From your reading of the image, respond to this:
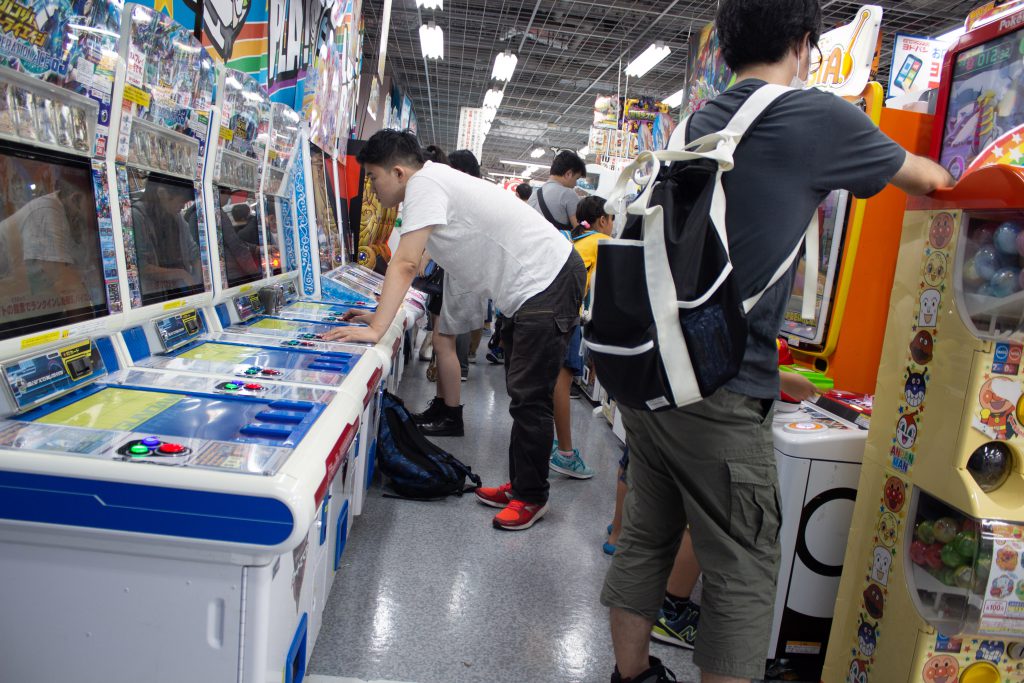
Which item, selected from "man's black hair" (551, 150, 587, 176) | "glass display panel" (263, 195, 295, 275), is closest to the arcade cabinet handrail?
"glass display panel" (263, 195, 295, 275)

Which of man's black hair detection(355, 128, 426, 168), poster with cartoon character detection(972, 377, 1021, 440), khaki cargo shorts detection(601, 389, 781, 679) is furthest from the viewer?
man's black hair detection(355, 128, 426, 168)

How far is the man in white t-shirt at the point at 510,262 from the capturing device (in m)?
2.48

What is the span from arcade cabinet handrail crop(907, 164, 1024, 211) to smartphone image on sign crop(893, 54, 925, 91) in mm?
1655

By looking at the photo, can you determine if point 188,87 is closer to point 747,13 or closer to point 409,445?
point 747,13

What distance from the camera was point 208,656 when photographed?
1002 millimetres

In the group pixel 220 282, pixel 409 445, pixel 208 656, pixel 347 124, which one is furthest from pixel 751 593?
pixel 347 124

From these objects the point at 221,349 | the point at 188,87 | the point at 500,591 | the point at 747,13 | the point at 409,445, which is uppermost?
the point at 747,13

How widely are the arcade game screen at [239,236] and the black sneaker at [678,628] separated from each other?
1.79 meters

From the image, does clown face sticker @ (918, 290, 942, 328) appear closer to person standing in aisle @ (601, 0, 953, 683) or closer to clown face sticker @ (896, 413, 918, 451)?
clown face sticker @ (896, 413, 918, 451)

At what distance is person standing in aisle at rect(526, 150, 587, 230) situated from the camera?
4863mm

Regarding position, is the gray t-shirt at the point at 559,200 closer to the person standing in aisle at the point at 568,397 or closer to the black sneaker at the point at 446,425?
the person standing in aisle at the point at 568,397

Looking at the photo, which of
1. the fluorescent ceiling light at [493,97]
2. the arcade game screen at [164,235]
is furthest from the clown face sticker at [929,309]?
the fluorescent ceiling light at [493,97]

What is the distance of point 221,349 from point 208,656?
3.21 feet

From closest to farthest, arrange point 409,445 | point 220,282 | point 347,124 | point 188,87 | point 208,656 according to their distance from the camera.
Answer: point 208,656
point 188,87
point 220,282
point 409,445
point 347,124
